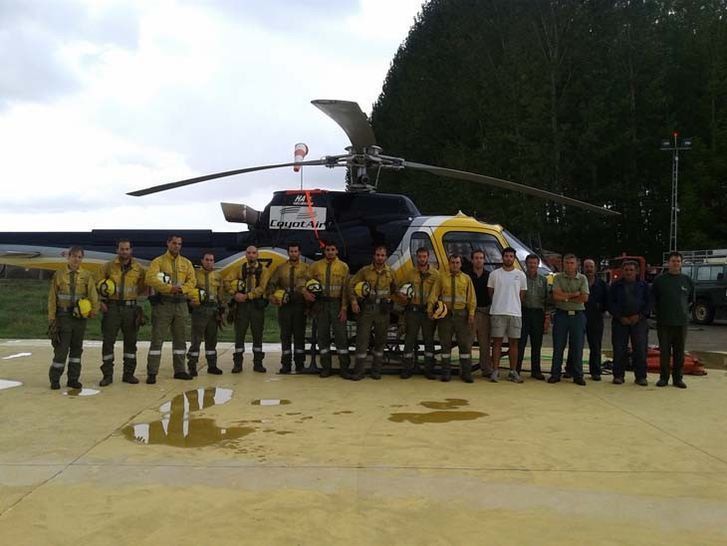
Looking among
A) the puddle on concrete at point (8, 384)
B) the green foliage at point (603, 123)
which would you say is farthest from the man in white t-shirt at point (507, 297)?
the green foliage at point (603, 123)

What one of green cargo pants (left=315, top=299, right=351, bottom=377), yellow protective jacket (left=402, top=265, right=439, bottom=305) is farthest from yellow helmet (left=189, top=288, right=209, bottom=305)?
yellow protective jacket (left=402, top=265, right=439, bottom=305)

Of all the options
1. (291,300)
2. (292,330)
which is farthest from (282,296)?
(292,330)

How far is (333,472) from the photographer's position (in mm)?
4141

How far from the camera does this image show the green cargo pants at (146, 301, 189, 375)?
24.0 ft

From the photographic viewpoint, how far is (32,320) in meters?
16.0

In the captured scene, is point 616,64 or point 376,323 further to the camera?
point 616,64

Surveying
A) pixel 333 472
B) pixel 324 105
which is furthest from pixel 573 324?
pixel 333 472

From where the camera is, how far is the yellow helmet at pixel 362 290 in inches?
297

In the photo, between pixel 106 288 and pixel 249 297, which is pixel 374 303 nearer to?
pixel 249 297

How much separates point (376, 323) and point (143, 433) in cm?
330

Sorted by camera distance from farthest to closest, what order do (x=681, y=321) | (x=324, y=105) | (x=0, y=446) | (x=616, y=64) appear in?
1. (x=616, y=64)
2. (x=681, y=321)
3. (x=324, y=105)
4. (x=0, y=446)

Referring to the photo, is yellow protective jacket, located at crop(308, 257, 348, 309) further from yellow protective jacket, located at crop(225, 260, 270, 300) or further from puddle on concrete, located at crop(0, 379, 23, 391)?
puddle on concrete, located at crop(0, 379, 23, 391)

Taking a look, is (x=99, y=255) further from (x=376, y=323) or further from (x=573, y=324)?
(x=573, y=324)

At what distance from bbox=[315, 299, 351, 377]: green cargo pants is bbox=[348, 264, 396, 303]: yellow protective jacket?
340mm
